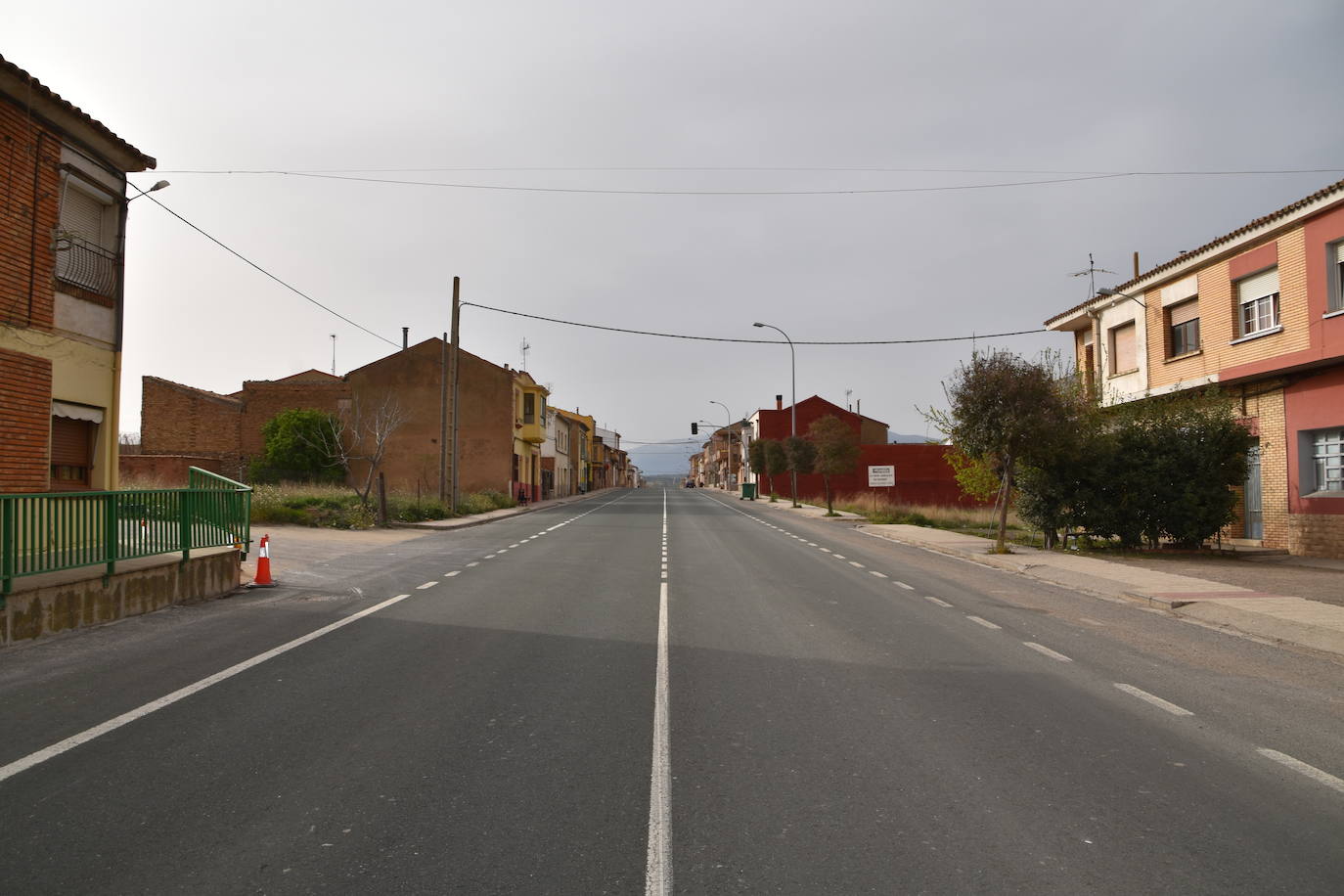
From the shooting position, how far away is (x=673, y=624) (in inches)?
382

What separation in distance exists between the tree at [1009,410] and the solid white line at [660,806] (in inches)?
523

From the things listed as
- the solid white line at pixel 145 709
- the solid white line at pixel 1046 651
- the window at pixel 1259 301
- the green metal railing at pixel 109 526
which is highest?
the window at pixel 1259 301

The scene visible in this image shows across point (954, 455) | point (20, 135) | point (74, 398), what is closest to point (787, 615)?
point (74, 398)

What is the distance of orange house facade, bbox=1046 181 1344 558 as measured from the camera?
17469 millimetres

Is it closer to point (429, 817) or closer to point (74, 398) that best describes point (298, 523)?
point (74, 398)

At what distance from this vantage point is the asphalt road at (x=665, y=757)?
3699mm

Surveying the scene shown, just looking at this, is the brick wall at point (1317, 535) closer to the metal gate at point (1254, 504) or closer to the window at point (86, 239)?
the metal gate at point (1254, 504)

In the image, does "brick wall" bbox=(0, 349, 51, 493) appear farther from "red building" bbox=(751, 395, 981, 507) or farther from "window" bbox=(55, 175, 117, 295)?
"red building" bbox=(751, 395, 981, 507)

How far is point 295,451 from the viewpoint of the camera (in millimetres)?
43281

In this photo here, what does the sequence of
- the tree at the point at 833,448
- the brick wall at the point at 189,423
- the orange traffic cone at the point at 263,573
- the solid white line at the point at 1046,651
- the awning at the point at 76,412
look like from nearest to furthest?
the solid white line at the point at 1046,651 < the awning at the point at 76,412 < the orange traffic cone at the point at 263,573 < the tree at the point at 833,448 < the brick wall at the point at 189,423

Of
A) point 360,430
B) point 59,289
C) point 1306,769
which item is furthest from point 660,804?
point 360,430

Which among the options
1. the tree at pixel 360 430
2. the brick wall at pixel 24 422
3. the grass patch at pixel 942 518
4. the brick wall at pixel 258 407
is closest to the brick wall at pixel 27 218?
the brick wall at pixel 24 422

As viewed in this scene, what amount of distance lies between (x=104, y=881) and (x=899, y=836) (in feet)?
10.7

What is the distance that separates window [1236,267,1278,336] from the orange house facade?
0.07ft
